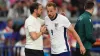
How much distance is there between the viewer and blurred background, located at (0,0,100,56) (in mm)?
13648

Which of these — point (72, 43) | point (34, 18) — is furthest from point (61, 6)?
point (34, 18)

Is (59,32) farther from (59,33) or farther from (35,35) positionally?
(35,35)

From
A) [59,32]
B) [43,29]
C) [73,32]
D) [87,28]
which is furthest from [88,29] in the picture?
[43,29]

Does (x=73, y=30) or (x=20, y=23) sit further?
(x=20, y=23)

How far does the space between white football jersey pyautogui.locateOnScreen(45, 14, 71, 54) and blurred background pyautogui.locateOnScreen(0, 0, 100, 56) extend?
Answer: 10.9ft

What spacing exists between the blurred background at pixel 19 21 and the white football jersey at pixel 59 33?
333 cm

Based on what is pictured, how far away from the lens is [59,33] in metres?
9.73

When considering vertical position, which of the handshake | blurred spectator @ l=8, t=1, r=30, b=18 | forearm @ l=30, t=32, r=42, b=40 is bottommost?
forearm @ l=30, t=32, r=42, b=40

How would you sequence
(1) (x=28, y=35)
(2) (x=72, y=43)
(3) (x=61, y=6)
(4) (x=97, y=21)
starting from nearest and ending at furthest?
(1) (x=28, y=35) < (2) (x=72, y=43) < (4) (x=97, y=21) < (3) (x=61, y=6)

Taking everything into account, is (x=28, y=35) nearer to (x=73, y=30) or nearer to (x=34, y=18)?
(x=34, y=18)

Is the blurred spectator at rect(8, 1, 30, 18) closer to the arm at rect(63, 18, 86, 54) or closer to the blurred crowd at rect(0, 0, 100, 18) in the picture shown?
the blurred crowd at rect(0, 0, 100, 18)

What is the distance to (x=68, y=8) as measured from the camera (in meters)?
18.3

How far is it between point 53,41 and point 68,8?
28.1 ft

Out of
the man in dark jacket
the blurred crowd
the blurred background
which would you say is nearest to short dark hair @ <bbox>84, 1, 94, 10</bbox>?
the man in dark jacket
